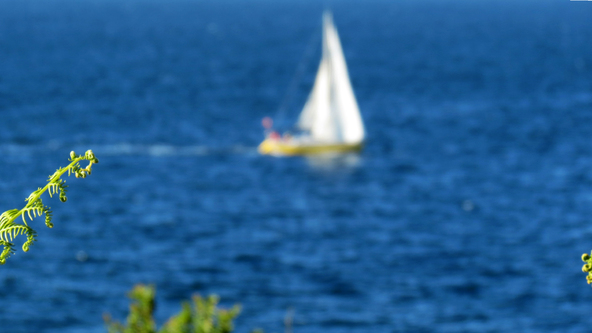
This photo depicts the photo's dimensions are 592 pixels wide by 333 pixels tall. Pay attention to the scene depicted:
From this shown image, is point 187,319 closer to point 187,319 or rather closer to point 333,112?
point 187,319

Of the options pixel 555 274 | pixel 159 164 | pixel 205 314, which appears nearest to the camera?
pixel 205 314

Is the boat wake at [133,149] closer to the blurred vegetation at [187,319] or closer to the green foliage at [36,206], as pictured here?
the blurred vegetation at [187,319]

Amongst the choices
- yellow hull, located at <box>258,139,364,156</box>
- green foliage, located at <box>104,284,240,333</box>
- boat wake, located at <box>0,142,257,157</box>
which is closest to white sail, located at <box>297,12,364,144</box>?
yellow hull, located at <box>258,139,364,156</box>

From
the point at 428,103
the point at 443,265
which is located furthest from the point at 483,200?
the point at 428,103

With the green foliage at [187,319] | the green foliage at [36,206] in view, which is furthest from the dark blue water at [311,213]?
the green foliage at [36,206]

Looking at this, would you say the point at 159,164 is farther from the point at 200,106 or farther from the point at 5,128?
the point at 200,106

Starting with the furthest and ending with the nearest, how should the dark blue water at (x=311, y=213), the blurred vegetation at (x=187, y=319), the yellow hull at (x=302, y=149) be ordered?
the yellow hull at (x=302, y=149), the dark blue water at (x=311, y=213), the blurred vegetation at (x=187, y=319)

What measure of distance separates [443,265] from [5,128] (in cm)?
5915

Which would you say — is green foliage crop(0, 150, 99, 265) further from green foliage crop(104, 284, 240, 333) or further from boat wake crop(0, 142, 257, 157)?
boat wake crop(0, 142, 257, 157)

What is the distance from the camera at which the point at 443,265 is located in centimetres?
5722

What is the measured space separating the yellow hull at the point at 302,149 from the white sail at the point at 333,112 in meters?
0.64

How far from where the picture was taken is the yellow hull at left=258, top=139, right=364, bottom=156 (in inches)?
3448

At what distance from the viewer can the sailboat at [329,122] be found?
8819 cm

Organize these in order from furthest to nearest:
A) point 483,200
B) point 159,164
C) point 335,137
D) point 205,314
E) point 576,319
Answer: point 335,137
point 159,164
point 483,200
point 576,319
point 205,314
